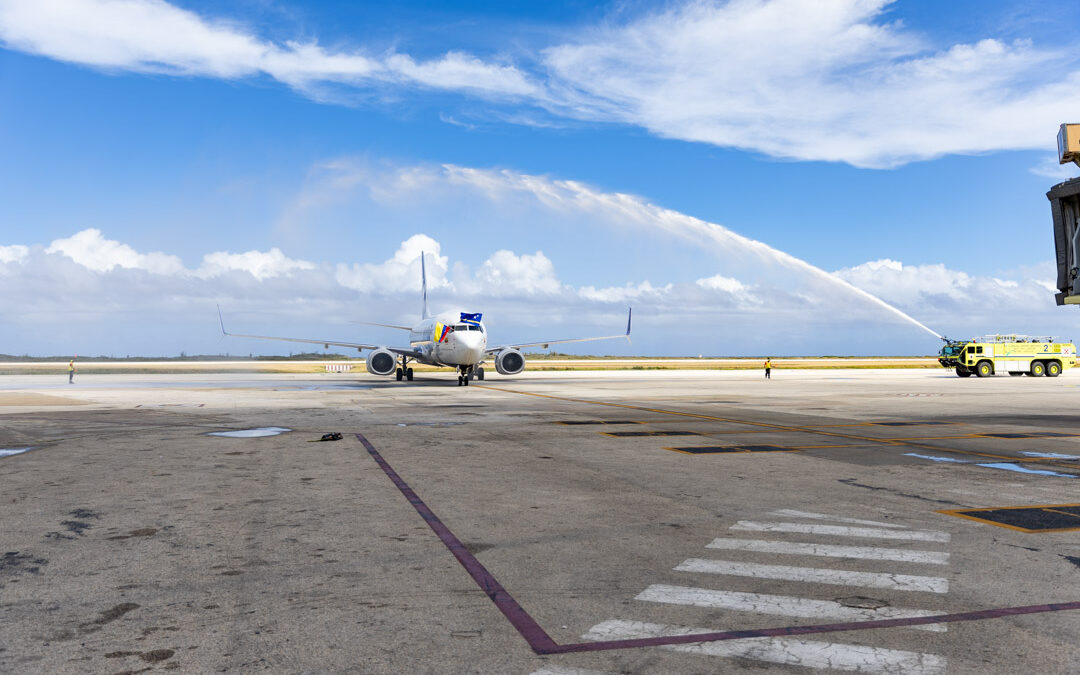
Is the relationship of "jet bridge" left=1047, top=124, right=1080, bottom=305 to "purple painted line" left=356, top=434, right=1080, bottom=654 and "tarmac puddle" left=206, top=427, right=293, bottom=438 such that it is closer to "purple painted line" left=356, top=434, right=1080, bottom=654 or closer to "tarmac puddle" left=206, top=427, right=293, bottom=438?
"purple painted line" left=356, top=434, right=1080, bottom=654

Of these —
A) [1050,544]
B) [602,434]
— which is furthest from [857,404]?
[1050,544]

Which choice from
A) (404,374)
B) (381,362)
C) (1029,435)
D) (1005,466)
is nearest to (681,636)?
(1005,466)

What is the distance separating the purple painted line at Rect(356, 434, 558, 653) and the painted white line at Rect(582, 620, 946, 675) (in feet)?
1.07

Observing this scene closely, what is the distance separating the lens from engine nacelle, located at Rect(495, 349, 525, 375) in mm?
41878

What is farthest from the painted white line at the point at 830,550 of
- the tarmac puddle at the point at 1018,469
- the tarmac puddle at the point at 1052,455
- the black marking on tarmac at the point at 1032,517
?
the tarmac puddle at the point at 1052,455

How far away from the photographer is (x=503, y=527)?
7.51 m

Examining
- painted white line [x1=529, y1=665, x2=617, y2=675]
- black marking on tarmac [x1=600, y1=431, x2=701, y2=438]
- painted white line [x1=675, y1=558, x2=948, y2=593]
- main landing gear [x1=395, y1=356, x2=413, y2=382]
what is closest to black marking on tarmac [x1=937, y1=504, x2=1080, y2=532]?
painted white line [x1=675, y1=558, x2=948, y2=593]

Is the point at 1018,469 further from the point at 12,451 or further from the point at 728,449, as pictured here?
the point at 12,451

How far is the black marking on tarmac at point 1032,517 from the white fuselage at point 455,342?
30029mm

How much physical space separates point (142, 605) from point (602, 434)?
12.2m

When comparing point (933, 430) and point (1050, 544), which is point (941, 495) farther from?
point (933, 430)

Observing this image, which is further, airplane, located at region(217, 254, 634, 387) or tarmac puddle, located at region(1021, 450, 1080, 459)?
airplane, located at region(217, 254, 634, 387)

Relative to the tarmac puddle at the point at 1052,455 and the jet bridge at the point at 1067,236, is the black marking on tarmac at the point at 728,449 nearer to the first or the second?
the tarmac puddle at the point at 1052,455

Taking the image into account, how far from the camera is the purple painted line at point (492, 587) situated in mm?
4480
